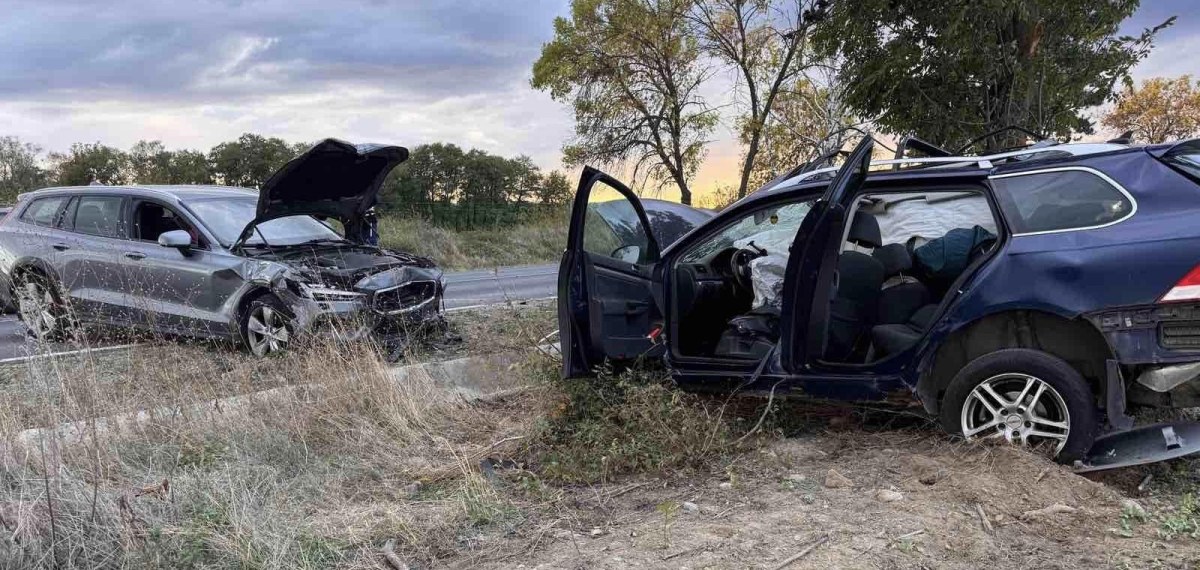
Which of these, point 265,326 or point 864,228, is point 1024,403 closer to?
point 864,228

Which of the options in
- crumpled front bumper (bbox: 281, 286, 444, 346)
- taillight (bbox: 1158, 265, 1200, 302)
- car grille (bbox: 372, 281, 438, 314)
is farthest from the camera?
car grille (bbox: 372, 281, 438, 314)

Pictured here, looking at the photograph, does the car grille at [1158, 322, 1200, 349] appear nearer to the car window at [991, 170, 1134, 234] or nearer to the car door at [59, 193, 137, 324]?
the car window at [991, 170, 1134, 234]

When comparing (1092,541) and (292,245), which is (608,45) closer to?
(292,245)

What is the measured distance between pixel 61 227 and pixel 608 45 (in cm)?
1881

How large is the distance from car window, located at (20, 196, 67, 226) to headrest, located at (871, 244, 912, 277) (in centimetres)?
812

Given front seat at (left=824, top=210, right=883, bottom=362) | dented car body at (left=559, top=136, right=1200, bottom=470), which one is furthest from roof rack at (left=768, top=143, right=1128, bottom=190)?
front seat at (left=824, top=210, right=883, bottom=362)

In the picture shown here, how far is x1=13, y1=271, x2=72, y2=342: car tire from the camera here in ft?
17.8

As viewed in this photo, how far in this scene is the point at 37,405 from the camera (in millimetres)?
4996

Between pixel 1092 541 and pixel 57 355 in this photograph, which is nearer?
pixel 1092 541

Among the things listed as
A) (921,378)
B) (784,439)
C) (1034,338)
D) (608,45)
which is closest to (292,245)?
(784,439)

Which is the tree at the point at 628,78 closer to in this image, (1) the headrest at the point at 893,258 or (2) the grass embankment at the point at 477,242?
(2) the grass embankment at the point at 477,242

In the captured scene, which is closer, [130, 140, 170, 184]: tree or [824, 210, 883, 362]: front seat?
[824, 210, 883, 362]: front seat

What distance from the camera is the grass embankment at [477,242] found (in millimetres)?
22656

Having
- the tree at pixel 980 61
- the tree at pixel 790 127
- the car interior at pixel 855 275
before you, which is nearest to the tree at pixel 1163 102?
the tree at pixel 790 127
